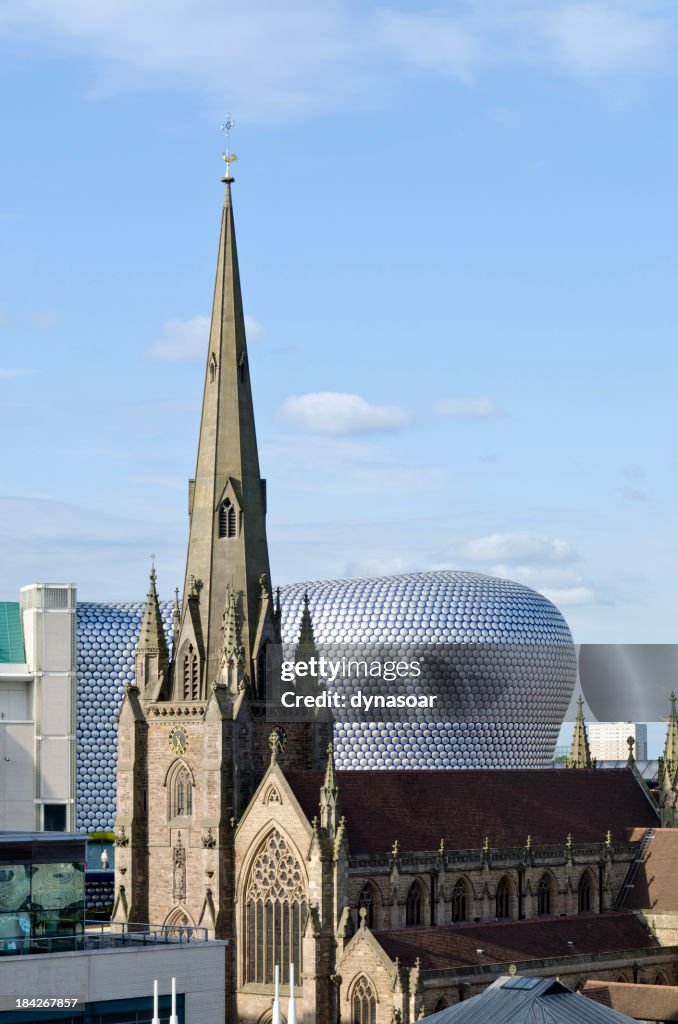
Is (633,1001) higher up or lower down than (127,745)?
lower down

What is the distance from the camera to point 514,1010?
6944 cm

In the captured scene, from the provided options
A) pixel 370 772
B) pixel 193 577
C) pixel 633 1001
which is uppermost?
pixel 193 577

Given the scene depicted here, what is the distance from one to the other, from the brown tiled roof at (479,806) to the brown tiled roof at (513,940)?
4176 mm

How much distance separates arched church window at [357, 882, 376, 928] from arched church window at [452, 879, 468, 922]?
5778mm

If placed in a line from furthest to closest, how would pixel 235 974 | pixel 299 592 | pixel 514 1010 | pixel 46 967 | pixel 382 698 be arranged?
pixel 299 592, pixel 382 698, pixel 235 974, pixel 514 1010, pixel 46 967

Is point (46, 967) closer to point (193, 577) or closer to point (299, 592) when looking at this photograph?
point (193, 577)

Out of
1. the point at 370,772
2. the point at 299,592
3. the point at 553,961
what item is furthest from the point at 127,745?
the point at 299,592

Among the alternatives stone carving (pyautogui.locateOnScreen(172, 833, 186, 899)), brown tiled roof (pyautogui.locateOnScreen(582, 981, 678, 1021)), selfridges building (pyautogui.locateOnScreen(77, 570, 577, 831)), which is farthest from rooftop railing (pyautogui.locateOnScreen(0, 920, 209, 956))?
selfridges building (pyautogui.locateOnScreen(77, 570, 577, 831))

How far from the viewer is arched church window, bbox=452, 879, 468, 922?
8800cm

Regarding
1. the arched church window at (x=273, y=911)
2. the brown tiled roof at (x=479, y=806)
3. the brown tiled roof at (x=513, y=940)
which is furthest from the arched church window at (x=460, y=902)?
the arched church window at (x=273, y=911)

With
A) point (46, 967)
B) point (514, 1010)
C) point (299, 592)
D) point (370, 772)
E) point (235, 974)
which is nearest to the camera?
point (46, 967)

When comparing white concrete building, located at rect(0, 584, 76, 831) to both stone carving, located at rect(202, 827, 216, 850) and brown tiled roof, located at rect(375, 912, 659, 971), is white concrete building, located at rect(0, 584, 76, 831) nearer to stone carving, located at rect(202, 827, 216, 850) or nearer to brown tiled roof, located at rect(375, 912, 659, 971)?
brown tiled roof, located at rect(375, 912, 659, 971)

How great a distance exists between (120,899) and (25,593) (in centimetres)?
8104

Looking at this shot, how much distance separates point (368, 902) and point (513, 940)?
7635 millimetres
